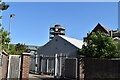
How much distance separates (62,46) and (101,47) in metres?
12.2

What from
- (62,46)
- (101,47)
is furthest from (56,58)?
(62,46)

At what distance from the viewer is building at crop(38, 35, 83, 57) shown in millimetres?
25278

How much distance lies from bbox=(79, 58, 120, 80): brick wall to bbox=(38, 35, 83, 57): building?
12.2 meters

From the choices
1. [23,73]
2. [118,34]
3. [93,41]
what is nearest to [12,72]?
[23,73]

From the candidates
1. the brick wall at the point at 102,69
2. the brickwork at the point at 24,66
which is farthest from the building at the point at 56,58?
the brickwork at the point at 24,66

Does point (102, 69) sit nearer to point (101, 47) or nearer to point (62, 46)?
point (101, 47)

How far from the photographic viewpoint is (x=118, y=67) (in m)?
10.0

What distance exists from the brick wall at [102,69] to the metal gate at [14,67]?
14.0ft

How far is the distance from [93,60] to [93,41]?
4328 mm

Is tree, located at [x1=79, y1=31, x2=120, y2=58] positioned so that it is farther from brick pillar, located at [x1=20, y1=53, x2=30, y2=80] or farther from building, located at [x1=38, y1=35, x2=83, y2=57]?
building, located at [x1=38, y1=35, x2=83, y2=57]

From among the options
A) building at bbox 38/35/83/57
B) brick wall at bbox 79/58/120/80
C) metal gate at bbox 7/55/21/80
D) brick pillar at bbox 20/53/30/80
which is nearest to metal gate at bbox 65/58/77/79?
brick wall at bbox 79/58/120/80

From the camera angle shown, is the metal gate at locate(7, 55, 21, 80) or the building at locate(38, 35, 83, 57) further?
the building at locate(38, 35, 83, 57)

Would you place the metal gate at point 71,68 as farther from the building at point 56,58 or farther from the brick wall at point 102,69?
the brick wall at point 102,69

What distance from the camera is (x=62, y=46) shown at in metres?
27.3
